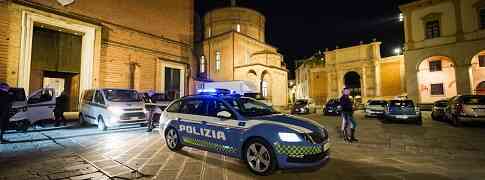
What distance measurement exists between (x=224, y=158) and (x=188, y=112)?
1437 mm

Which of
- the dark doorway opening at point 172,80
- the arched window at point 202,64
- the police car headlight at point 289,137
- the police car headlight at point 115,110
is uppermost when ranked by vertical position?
the arched window at point 202,64

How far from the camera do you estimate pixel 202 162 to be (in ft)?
16.5

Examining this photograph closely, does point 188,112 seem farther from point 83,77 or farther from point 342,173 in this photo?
point 83,77

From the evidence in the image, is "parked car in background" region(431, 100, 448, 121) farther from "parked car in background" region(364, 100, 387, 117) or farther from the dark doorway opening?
the dark doorway opening

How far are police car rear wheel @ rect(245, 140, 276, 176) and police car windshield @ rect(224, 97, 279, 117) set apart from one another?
67cm

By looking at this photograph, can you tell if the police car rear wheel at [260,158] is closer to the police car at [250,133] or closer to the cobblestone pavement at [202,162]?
the police car at [250,133]

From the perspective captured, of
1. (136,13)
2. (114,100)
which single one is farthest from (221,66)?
(114,100)

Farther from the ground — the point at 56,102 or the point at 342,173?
the point at 56,102

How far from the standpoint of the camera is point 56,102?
10.7 m

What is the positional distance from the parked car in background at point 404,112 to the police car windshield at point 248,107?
1042 centimetres

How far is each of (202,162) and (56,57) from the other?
13425 mm

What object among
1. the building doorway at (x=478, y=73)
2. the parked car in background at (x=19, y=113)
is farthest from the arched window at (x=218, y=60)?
the building doorway at (x=478, y=73)

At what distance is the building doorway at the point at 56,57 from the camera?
1291cm

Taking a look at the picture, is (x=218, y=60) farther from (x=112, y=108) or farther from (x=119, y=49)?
(x=112, y=108)
